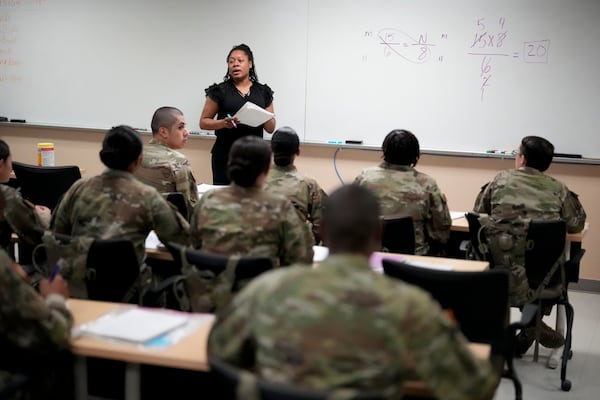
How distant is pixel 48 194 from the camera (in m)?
5.04

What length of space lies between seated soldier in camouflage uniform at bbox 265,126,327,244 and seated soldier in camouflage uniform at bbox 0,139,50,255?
119 cm

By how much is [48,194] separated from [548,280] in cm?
344

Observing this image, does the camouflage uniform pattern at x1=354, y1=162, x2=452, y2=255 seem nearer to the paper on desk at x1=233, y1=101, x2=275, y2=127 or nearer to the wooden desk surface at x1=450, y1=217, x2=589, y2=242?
the wooden desk surface at x1=450, y1=217, x2=589, y2=242

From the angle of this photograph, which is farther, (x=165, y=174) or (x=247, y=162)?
(x=165, y=174)

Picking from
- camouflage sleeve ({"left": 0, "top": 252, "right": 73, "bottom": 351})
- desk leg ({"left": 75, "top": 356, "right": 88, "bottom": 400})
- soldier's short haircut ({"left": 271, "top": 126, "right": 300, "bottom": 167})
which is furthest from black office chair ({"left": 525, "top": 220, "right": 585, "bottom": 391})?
camouflage sleeve ({"left": 0, "top": 252, "right": 73, "bottom": 351})

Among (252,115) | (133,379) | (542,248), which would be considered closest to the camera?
(133,379)

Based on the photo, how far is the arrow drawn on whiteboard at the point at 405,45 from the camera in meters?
5.66

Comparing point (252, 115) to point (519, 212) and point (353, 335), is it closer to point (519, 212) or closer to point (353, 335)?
point (519, 212)

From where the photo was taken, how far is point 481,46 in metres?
5.54

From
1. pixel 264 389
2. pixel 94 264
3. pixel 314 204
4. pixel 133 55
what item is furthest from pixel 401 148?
pixel 133 55

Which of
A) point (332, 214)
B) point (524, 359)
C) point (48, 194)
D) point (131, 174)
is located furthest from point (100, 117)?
point (332, 214)

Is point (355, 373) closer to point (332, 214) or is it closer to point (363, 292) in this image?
point (363, 292)

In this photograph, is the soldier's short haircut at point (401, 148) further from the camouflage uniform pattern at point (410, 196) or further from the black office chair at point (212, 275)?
the black office chair at point (212, 275)

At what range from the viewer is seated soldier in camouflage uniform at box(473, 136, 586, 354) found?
12.2ft
